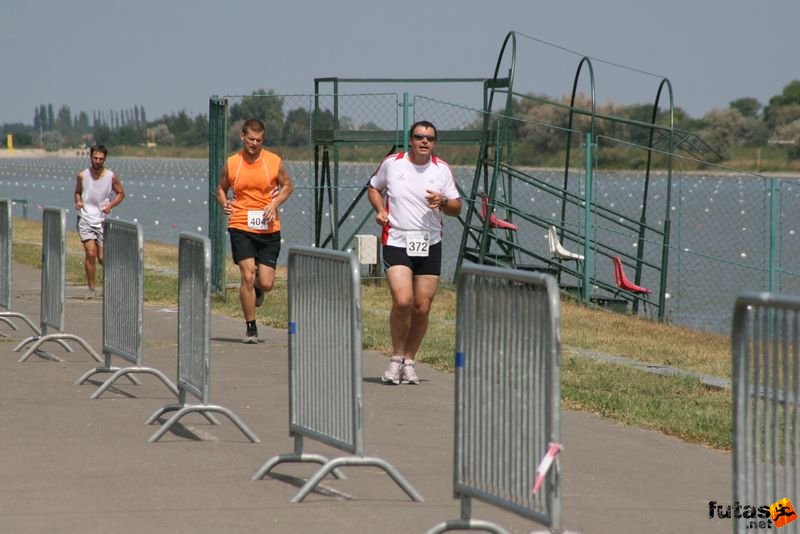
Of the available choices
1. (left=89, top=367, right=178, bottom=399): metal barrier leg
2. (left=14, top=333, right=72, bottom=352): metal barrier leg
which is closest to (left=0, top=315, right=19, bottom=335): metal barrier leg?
(left=14, top=333, right=72, bottom=352): metal barrier leg

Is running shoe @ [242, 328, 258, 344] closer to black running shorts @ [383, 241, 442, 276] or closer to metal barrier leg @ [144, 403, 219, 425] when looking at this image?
black running shorts @ [383, 241, 442, 276]

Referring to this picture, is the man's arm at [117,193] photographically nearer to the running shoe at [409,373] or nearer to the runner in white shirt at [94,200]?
the runner in white shirt at [94,200]

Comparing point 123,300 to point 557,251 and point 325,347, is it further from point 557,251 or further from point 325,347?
point 557,251

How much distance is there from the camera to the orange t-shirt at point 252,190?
1333cm

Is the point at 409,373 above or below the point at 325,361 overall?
below

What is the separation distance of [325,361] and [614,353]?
644cm

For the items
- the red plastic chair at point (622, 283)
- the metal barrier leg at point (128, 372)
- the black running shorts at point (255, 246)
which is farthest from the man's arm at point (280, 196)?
the red plastic chair at point (622, 283)

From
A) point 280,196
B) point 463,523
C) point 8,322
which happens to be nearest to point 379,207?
point 280,196

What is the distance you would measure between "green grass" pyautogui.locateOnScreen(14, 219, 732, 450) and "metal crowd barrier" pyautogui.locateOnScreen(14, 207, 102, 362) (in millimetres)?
2748

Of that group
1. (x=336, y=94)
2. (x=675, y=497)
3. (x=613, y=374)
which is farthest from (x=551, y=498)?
(x=336, y=94)

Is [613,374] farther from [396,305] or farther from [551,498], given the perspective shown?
[551,498]

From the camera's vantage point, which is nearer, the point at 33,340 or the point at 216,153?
the point at 33,340

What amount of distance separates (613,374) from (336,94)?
9.91m

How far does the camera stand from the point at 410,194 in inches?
429
